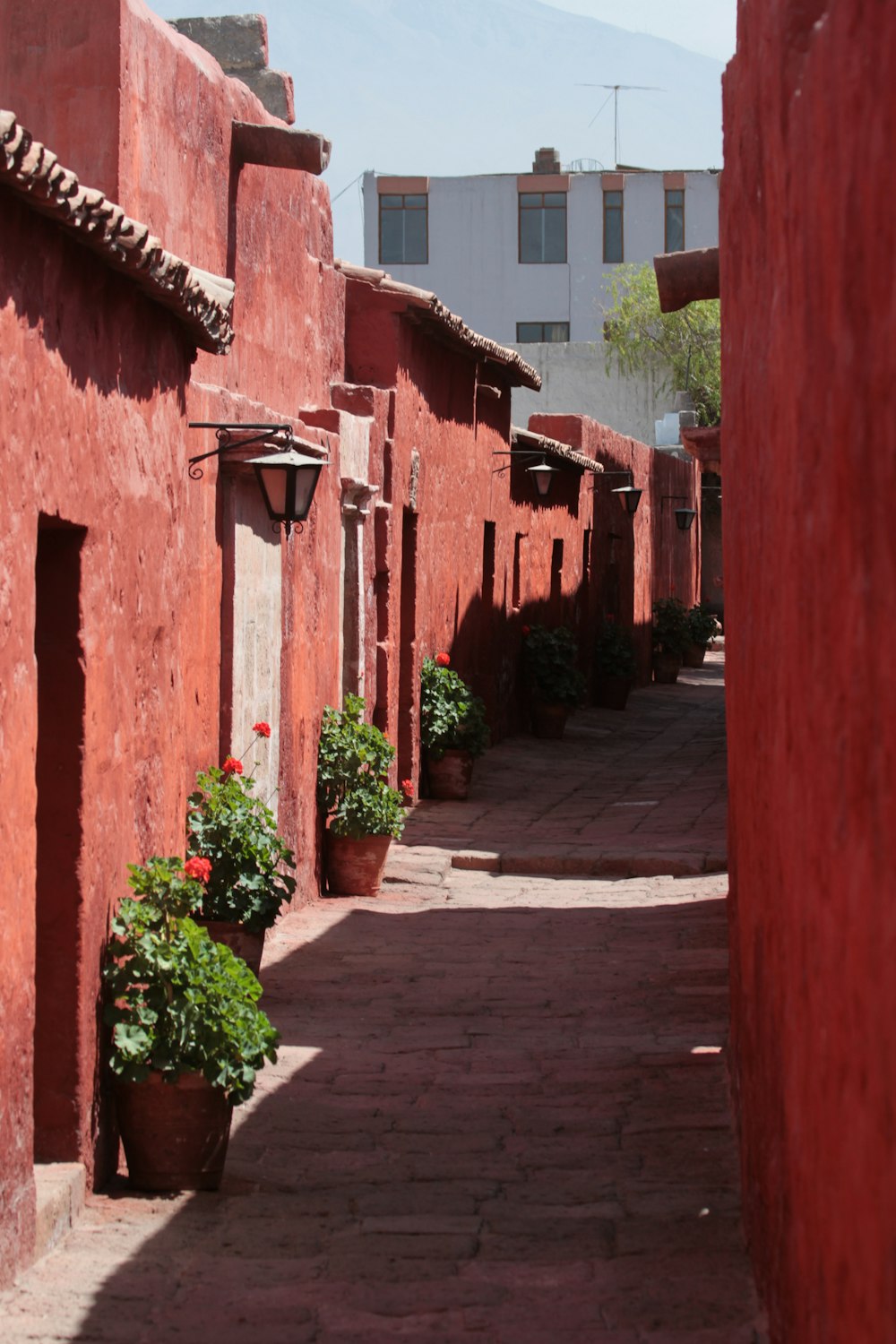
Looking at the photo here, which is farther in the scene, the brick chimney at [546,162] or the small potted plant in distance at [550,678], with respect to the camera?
the brick chimney at [546,162]

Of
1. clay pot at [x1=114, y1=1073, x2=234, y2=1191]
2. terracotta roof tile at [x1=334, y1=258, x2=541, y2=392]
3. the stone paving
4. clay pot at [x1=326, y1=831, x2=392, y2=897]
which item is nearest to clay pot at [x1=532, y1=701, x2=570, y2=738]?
the stone paving

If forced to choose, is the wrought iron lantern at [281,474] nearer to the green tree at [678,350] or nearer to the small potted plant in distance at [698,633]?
the small potted plant in distance at [698,633]

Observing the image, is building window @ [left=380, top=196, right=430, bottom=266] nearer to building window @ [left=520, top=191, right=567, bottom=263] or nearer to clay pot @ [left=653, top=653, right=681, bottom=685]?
building window @ [left=520, top=191, right=567, bottom=263]

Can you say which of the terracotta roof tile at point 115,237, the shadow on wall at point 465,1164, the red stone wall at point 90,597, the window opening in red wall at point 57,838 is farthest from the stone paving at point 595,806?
the window opening in red wall at point 57,838

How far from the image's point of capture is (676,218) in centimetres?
4509

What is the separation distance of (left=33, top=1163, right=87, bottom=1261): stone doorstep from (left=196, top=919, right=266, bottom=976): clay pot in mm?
2317

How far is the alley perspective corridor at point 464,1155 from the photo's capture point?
187 inches

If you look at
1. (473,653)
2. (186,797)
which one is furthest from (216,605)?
(473,653)

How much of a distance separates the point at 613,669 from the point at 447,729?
803 cm

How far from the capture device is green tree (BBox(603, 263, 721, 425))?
35.4m

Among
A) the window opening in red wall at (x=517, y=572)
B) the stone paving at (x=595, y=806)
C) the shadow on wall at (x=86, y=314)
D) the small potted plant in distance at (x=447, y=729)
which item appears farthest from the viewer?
the window opening in red wall at (x=517, y=572)

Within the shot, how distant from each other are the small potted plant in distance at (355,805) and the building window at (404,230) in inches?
1389

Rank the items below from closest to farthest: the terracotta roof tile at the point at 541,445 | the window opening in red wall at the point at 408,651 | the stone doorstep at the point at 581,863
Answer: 1. the stone doorstep at the point at 581,863
2. the window opening in red wall at the point at 408,651
3. the terracotta roof tile at the point at 541,445

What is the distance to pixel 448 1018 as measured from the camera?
319 inches
